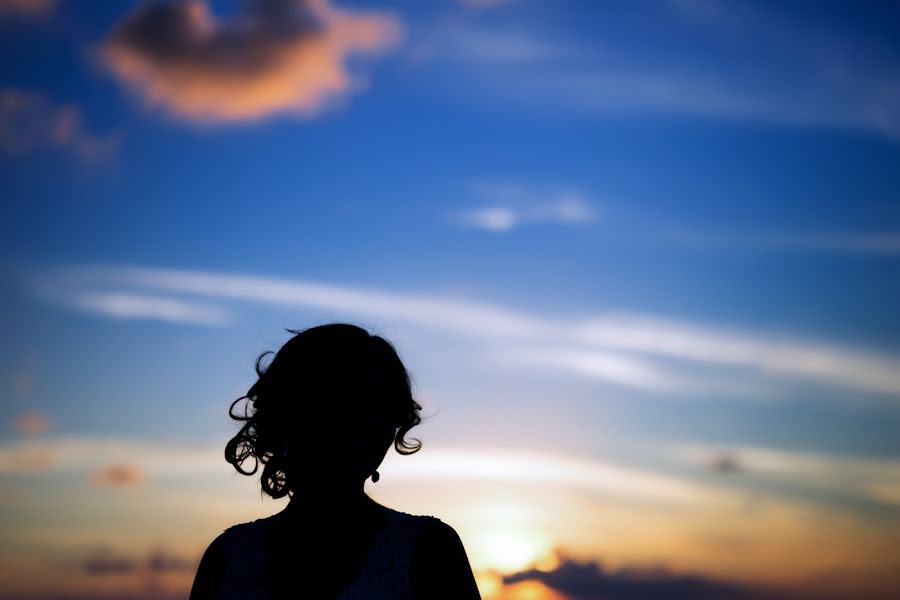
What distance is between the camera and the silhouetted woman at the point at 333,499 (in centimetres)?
459

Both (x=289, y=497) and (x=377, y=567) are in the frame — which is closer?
(x=377, y=567)

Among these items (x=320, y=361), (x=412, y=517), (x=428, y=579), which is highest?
(x=320, y=361)

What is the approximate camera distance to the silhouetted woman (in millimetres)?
4586

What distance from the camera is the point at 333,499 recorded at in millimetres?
4766

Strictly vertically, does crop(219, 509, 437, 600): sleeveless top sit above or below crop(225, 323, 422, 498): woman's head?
below

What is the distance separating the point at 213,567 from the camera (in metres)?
4.93

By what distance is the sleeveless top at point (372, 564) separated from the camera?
459cm

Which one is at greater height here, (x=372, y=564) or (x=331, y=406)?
(x=331, y=406)

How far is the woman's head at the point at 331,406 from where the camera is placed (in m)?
4.59

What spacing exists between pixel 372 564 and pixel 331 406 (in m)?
0.84

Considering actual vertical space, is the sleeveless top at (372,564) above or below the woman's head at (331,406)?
below

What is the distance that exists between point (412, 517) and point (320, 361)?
0.95 metres

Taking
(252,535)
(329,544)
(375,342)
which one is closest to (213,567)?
(252,535)

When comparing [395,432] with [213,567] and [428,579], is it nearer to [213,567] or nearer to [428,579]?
[428,579]
